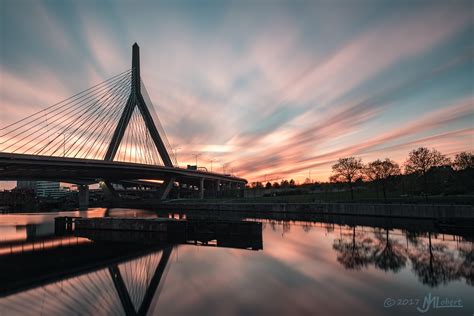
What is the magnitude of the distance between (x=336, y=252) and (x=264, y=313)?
12.4m

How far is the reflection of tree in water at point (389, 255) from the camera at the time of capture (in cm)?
1747

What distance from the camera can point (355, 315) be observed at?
10586 millimetres

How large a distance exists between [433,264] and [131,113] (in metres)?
63.2

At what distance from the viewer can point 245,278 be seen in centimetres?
1537

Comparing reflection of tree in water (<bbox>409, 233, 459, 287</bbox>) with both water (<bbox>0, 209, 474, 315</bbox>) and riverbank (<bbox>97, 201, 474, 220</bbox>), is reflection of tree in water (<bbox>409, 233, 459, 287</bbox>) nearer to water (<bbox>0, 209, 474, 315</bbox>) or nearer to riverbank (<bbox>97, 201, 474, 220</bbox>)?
water (<bbox>0, 209, 474, 315</bbox>)

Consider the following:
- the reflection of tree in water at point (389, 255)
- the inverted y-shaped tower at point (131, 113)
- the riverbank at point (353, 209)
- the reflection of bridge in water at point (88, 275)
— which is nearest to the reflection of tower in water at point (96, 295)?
the reflection of bridge in water at point (88, 275)

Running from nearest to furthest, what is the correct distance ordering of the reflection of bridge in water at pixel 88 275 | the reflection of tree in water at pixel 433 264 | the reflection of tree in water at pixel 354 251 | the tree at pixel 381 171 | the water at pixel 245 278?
the water at pixel 245 278, the reflection of bridge in water at pixel 88 275, the reflection of tree in water at pixel 433 264, the reflection of tree in water at pixel 354 251, the tree at pixel 381 171

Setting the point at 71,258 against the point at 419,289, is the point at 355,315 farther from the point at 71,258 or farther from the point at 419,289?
the point at 71,258

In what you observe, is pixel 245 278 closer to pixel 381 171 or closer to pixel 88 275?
pixel 88 275

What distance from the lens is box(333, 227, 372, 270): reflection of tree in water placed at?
1830 centimetres

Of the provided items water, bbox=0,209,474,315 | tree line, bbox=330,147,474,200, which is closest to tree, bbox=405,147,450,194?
tree line, bbox=330,147,474,200

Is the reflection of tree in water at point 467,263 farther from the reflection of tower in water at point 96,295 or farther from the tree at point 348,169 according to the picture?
the tree at point 348,169

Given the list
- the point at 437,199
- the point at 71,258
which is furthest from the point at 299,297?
the point at 437,199

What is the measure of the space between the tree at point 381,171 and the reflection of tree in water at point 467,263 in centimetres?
3536
